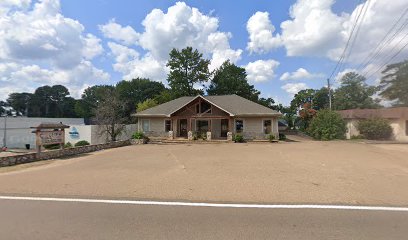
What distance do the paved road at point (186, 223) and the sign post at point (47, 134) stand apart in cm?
1063

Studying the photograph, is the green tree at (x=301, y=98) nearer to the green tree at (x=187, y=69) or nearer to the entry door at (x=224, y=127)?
the green tree at (x=187, y=69)

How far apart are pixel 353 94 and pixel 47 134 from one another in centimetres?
5246

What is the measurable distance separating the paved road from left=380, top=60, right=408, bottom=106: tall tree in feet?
146

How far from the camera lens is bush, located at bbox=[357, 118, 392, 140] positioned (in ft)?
103

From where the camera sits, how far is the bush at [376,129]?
31.5m

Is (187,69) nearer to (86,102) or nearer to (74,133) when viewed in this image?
(74,133)

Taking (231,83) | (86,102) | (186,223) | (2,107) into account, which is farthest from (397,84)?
(2,107)

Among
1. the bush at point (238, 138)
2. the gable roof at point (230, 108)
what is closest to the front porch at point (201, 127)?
the gable roof at point (230, 108)

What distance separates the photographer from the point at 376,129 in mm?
31594

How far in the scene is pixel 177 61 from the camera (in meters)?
52.4

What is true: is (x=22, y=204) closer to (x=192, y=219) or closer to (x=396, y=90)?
(x=192, y=219)

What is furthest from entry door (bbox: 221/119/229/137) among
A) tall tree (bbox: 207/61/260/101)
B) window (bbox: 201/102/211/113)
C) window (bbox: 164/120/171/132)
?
tall tree (bbox: 207/61/260/101)

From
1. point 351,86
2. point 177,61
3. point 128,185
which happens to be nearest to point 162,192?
point 128,185

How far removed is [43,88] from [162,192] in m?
100
